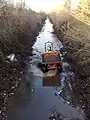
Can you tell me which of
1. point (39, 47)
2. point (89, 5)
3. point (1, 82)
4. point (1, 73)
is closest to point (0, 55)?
point (1, 73)

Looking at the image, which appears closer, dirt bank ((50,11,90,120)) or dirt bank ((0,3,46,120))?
dirt bank ((50,11,90,120))

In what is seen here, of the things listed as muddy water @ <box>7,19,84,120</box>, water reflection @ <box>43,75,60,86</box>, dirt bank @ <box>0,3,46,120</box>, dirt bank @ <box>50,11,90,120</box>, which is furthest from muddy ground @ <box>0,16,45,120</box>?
dirt bank @ <box>50,11,90,120</box>

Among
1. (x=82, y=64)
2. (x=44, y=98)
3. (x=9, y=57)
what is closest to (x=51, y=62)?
(x=82, y=64)

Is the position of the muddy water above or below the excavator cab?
above

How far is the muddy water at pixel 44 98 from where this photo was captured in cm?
1600

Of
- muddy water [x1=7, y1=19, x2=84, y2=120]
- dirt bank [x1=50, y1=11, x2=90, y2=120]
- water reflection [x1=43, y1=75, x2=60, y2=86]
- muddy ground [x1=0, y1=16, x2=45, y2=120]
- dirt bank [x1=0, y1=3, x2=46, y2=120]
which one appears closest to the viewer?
muddy water [x1=7, y1=19, x2=84, y2=120]

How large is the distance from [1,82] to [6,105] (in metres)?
3.66

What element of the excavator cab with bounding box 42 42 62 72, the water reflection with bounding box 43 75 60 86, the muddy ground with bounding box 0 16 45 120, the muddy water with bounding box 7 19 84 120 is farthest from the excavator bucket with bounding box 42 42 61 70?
the muddy ground with bounding box 0 16 45 120

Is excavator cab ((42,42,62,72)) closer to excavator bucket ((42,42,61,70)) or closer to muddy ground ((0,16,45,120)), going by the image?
excavator bucket ((42,42,61,70))

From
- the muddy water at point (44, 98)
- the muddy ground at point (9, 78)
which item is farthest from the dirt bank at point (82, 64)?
the muddy ground at point (9, 78)

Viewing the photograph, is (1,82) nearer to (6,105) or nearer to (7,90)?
(7,90)

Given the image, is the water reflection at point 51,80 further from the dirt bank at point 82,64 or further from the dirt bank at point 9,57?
the dirt bank at point 9,57

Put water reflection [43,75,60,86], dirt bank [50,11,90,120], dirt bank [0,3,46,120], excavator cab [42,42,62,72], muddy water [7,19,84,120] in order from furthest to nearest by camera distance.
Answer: excavator cab [42,42,62,72] → water reflection [43,75,60,86] → dirt bank [0,3,46,120] → dirt bank [50,11,90,120] → muddy water [7,19,84,120]

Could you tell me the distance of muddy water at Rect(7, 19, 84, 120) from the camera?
16.0 metres
